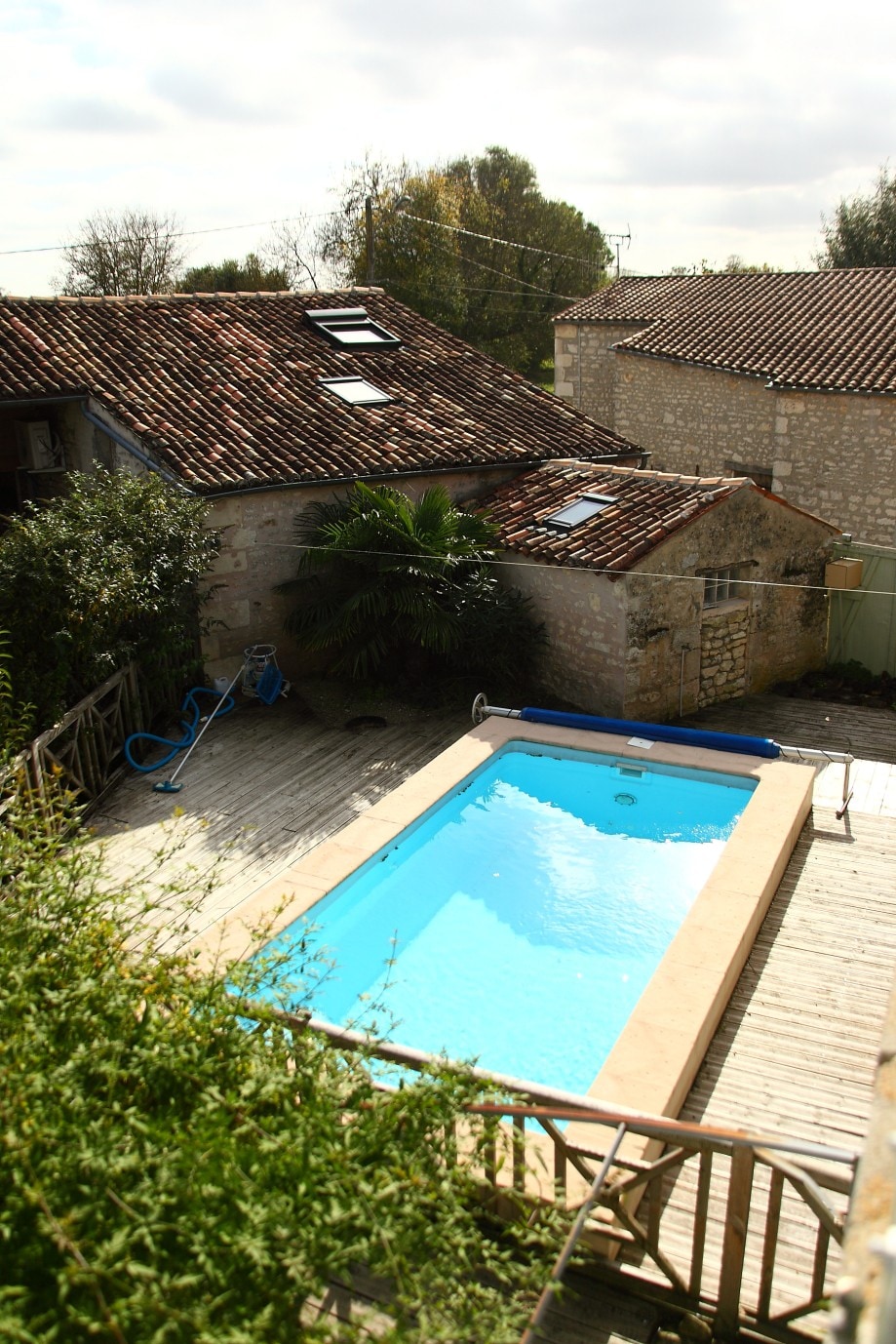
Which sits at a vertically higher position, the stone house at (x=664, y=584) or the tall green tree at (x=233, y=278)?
the tall green tree at (x=233, y=278)

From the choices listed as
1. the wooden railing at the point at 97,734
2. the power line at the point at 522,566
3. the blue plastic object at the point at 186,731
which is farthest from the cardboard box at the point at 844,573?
the wooden railing at the point at 97,734

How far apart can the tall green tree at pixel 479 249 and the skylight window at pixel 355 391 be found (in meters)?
23.0

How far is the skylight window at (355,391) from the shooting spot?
16.5 m

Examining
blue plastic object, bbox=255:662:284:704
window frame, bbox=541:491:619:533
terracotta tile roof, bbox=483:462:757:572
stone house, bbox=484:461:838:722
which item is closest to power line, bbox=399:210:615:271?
terracotta tile roof, bbox=483:462:757:572

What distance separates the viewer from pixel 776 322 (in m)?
24.2

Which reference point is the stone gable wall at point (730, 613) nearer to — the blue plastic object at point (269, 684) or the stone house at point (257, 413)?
the stone house at point (257, 413)

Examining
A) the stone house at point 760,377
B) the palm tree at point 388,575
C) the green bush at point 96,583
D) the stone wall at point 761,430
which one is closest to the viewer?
the green bush at point 96,583

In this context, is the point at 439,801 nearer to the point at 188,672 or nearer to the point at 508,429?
the point at 188,672

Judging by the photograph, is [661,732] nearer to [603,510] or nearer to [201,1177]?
[603,510]

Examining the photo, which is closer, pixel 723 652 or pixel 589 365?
pixel 723 652

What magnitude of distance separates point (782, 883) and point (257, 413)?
980 cm

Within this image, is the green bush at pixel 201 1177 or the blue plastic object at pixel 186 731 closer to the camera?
the green bush at pixel 201 1177

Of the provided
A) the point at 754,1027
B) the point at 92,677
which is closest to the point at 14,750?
the point at 92,677

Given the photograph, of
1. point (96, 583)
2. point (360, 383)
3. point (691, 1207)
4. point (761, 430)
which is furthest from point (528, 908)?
point (761, 430)
